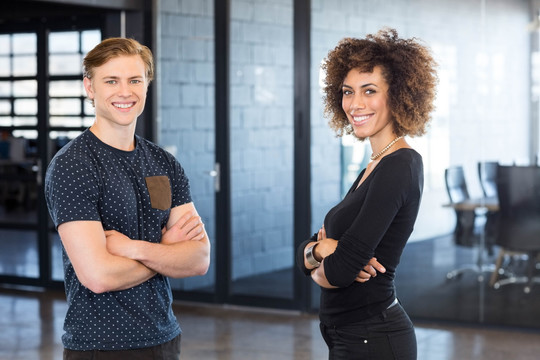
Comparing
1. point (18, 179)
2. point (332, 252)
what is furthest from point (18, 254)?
point (332, 252)

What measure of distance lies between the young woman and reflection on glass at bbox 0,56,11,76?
5437 millimetres

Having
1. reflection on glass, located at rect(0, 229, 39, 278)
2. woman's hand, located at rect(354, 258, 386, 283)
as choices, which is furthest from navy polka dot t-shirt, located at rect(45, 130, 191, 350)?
reflection on glass, located at rect(0, 229, 39, 278)

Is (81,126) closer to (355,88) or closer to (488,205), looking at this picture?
(488,205)

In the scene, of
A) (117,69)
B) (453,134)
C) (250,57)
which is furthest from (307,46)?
(117,69)

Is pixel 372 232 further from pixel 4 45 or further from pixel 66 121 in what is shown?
pixel 4 45

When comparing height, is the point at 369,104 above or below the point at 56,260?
above

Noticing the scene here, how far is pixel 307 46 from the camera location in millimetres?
5918

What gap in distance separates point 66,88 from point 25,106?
502 millimetres

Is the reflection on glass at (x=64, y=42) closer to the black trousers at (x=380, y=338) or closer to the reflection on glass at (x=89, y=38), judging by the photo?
the reflection on glass at (x=89, y=38)

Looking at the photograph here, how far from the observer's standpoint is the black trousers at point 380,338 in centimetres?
214

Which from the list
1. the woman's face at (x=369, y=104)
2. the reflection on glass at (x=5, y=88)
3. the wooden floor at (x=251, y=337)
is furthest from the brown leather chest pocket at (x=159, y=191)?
the reflection on glass at (x=5, y=88)

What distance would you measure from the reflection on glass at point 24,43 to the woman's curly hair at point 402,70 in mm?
5194

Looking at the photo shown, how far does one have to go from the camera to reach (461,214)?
220 inches

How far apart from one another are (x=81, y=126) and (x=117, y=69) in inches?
188
